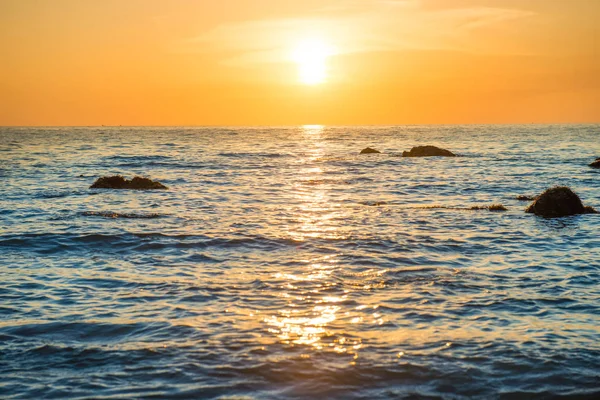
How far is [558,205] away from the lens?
2064cm

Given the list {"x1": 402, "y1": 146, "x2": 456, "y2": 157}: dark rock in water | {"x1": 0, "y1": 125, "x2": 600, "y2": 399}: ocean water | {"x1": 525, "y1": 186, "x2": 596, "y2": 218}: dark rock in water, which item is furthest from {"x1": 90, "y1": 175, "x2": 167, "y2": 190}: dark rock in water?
{"x1": 402, "y1": 146, "x2": 456, "y2": 157}: dark rock in water

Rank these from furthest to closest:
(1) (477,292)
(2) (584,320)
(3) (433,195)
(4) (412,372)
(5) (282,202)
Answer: (3) (433,195) → (5) (282,202) → (1) (477,292) → (2) (584,320) → (4) (412,372)

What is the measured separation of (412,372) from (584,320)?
11.8 feet

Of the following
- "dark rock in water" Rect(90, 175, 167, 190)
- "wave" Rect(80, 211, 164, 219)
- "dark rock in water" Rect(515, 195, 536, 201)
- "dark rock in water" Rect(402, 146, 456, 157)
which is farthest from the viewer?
"dark rock in water" Rect(402, 146, 456, 157)

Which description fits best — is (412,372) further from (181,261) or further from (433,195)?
(433,195)

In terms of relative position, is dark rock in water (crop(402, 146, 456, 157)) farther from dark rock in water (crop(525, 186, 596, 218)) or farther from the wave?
the wave

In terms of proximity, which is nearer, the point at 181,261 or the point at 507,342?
the point at 507,342

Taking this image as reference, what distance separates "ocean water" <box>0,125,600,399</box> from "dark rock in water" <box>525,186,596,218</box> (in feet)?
2.06

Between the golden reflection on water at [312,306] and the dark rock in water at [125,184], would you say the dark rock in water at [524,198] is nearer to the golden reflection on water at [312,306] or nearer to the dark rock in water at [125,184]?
the golden reflection on water at [312,306]

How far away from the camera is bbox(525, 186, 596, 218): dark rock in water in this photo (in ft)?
67.5

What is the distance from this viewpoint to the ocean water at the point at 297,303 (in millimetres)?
7312

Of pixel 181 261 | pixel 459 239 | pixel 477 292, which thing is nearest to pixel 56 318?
pixel 181 261

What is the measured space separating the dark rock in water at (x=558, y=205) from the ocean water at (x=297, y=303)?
2.06ft

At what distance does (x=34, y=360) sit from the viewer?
26.1 ft
